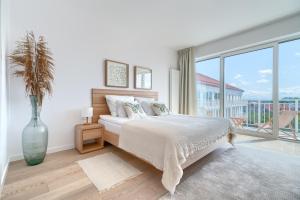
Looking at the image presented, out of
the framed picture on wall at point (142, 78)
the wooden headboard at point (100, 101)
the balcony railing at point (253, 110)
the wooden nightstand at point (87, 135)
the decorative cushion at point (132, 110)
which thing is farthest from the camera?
the framed picture on wall at point (142, 78)

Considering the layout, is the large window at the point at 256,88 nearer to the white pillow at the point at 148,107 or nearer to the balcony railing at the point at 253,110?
the balcony railing at the point at 253,110

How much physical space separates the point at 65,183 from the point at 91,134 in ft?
3.22

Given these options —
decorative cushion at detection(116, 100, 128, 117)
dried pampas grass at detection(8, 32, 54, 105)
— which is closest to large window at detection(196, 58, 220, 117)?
decorative cushion at detection(116, 100, 128, 117)

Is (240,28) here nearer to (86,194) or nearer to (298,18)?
(298,18)

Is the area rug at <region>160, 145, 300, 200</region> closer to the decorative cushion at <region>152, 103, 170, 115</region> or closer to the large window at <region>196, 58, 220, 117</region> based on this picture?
the decorative cushion at <region>152, 103, 170, 115</region>

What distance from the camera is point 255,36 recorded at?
3266 millimetres

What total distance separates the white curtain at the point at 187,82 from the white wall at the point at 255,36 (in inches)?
16.1

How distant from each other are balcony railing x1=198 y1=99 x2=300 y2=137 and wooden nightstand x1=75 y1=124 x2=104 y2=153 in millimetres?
3529

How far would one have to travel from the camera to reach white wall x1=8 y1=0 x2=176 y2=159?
214 cm

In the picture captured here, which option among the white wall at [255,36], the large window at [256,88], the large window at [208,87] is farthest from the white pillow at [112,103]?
the white wall at [255,36]

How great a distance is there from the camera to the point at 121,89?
3402mm

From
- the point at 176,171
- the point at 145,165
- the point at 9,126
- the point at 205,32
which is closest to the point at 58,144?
the point at 9,126

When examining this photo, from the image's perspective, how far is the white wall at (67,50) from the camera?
7.01ft

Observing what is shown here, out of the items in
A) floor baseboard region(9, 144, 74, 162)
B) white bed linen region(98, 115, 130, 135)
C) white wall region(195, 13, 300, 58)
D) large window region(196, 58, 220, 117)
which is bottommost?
floor baseboard region(9, 144, 74, 162)
